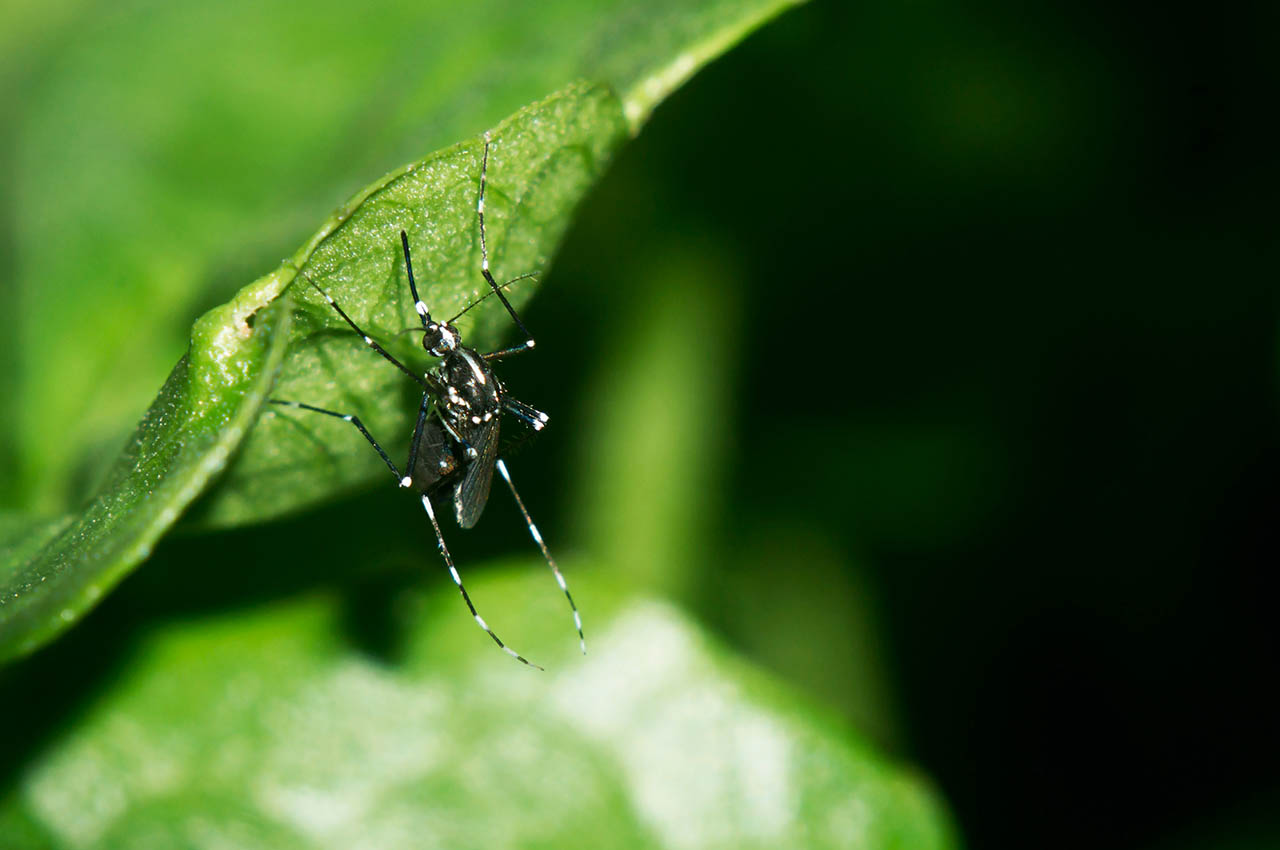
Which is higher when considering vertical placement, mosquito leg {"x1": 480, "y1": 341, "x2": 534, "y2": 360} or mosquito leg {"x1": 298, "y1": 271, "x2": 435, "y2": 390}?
mosquito leg {"x1": 298, "y1": 271, "x2": 435, "y2": 390}

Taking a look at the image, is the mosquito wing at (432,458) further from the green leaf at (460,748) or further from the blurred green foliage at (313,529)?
the green leaf at (460,748)

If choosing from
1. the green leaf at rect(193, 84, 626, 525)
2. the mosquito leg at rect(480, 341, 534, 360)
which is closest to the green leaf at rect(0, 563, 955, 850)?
the green leaf at rect(193, 84, 626, 525)

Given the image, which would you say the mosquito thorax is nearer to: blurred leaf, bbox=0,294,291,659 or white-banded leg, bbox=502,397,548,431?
white-banded leg, bbox=502,397,548,431

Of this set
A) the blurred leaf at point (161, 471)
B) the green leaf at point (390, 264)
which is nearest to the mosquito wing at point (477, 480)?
the green leaf at point (390, 264)

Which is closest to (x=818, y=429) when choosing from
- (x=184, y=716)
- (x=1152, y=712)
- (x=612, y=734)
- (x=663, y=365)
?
(x=663, y=365)

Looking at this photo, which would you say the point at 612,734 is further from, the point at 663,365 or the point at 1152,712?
the point at 1152,712

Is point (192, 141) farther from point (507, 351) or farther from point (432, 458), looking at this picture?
point (432, 458)
